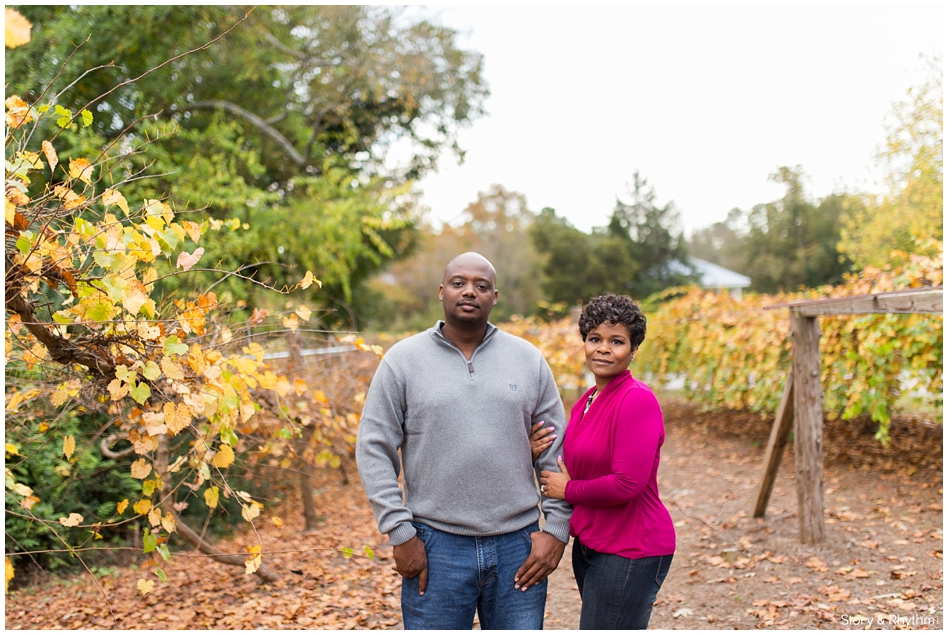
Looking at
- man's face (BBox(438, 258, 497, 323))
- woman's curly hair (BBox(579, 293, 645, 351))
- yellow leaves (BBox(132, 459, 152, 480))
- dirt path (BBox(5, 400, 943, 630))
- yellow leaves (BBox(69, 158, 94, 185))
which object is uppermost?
yellow leaves (BBox(69, 158, 94, 185))

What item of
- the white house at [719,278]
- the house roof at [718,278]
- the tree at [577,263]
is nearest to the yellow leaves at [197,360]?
the tree at [577,263]

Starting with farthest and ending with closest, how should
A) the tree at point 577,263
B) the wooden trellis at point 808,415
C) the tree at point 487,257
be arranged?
1. the tree at point 487,257
2. the tree at point 577,263
3. the wooden trellis at point 808,415

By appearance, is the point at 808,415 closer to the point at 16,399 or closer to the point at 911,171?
the point at 16,399

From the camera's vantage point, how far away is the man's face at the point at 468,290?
2311 millimetres

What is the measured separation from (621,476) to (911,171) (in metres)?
15.0

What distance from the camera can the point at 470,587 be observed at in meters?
2.22

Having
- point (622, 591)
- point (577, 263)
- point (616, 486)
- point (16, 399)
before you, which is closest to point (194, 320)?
point (16, 399)

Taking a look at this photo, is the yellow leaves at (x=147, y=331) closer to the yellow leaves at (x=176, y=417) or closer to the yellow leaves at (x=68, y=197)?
the yellow leaves at (x=176, y=417)

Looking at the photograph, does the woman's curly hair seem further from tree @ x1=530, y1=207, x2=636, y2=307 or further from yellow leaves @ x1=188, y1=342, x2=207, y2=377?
tree @ x1=530, y1=207, x2=636, y2=307

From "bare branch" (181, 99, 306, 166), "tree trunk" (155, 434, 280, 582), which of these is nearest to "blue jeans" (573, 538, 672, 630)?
"tree trunk" (155, 434, 280, 582)

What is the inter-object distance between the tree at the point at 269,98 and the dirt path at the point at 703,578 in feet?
8.26

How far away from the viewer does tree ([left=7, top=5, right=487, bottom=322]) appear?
789 cm

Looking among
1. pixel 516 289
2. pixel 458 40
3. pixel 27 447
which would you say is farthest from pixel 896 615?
pixel 516 289

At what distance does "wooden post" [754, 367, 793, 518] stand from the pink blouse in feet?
11.2
